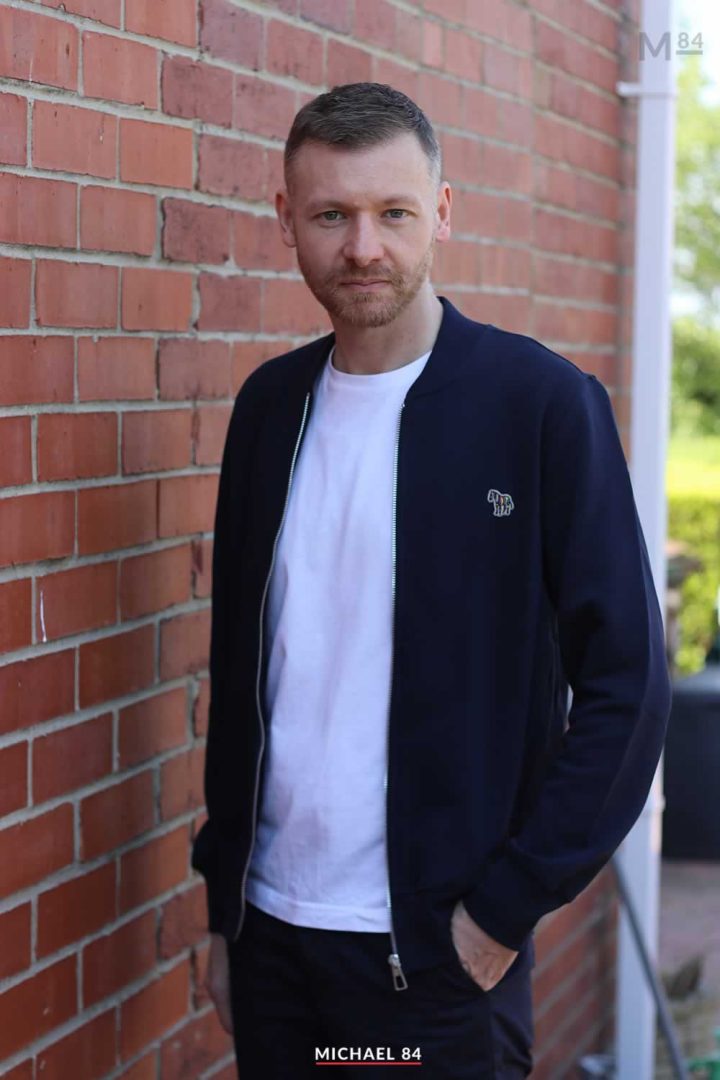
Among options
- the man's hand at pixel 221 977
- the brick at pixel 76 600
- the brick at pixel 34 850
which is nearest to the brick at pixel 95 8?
the brick at pixel 76 600

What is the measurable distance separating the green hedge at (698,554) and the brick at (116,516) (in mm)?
10765

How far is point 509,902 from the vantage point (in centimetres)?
216

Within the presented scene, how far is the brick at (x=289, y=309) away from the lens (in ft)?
9.93

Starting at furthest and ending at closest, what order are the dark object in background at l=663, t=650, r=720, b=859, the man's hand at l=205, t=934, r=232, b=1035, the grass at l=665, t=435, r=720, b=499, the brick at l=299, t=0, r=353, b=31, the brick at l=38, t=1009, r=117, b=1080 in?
1. the grass at l=665, t=435, r=720, b=499
2. the dark object in background at l=663, t=650, r=720, b=859
3. the brick at l=299, t=0, r=353, b=31
4. the man's hand at l=205, t=934, r=232, b=1035
5. the brick at l=38, t=1009, r=117, b=1080

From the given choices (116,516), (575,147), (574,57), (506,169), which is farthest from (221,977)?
(574,57)

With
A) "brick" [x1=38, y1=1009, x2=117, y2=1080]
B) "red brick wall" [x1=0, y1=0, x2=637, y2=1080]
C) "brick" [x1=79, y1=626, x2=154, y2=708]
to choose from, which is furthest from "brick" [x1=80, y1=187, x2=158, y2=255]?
"brick" [x1=38, y1=1009, x2=117, y2=1080]

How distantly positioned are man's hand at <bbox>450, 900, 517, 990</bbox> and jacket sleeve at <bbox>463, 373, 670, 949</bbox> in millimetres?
21

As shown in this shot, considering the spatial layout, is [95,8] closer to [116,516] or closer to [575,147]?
[116,516]

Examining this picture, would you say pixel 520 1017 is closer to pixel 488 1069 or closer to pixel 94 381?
pixel 488 1069

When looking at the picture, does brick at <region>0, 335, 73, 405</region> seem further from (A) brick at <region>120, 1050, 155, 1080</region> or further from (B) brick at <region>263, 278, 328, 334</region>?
(A) brick at <region>120, 1050, 155, 1080</region>

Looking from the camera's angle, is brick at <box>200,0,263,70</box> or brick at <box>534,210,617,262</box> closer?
brick at <box>200,0,263,70</box>

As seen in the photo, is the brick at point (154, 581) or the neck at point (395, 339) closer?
the neck at point (395, 339)

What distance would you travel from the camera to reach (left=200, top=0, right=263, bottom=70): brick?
2754mm

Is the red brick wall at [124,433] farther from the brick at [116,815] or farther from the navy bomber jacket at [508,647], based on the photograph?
the navy bomber jacket at [508,647]
